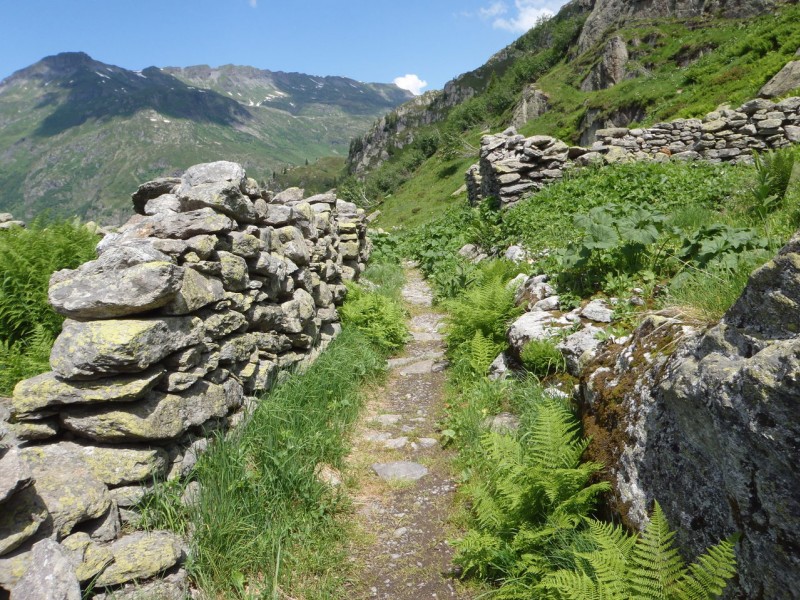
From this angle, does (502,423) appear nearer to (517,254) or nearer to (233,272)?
(233,272)


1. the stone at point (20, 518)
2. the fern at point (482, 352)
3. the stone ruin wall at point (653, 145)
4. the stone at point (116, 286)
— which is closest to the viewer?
the stone at point (20, 518)

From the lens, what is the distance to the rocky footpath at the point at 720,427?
218cm

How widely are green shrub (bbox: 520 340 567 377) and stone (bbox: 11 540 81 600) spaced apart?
4897 mm

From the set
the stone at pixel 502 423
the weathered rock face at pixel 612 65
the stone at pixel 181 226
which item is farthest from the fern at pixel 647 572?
the weathered rock face at pixel 612 65

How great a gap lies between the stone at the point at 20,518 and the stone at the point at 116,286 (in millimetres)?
1559

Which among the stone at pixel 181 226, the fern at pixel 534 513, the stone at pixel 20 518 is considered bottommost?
the fern at pixel 534 513

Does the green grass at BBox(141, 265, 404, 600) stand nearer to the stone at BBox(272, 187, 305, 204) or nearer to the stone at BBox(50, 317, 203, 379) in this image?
the stone at BBox(50, 317, 203, 379)

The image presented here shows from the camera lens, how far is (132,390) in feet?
12.4

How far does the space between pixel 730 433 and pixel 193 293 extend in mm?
4465

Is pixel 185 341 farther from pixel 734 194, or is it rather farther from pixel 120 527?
pixel 734 194

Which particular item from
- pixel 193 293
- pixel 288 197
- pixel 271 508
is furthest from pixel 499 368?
pixel 288 197

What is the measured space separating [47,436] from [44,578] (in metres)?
1.42

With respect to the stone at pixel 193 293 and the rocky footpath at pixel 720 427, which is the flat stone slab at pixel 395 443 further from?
the stone at pixel 193 293

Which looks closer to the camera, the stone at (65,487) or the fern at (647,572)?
the fern at (647,572)
